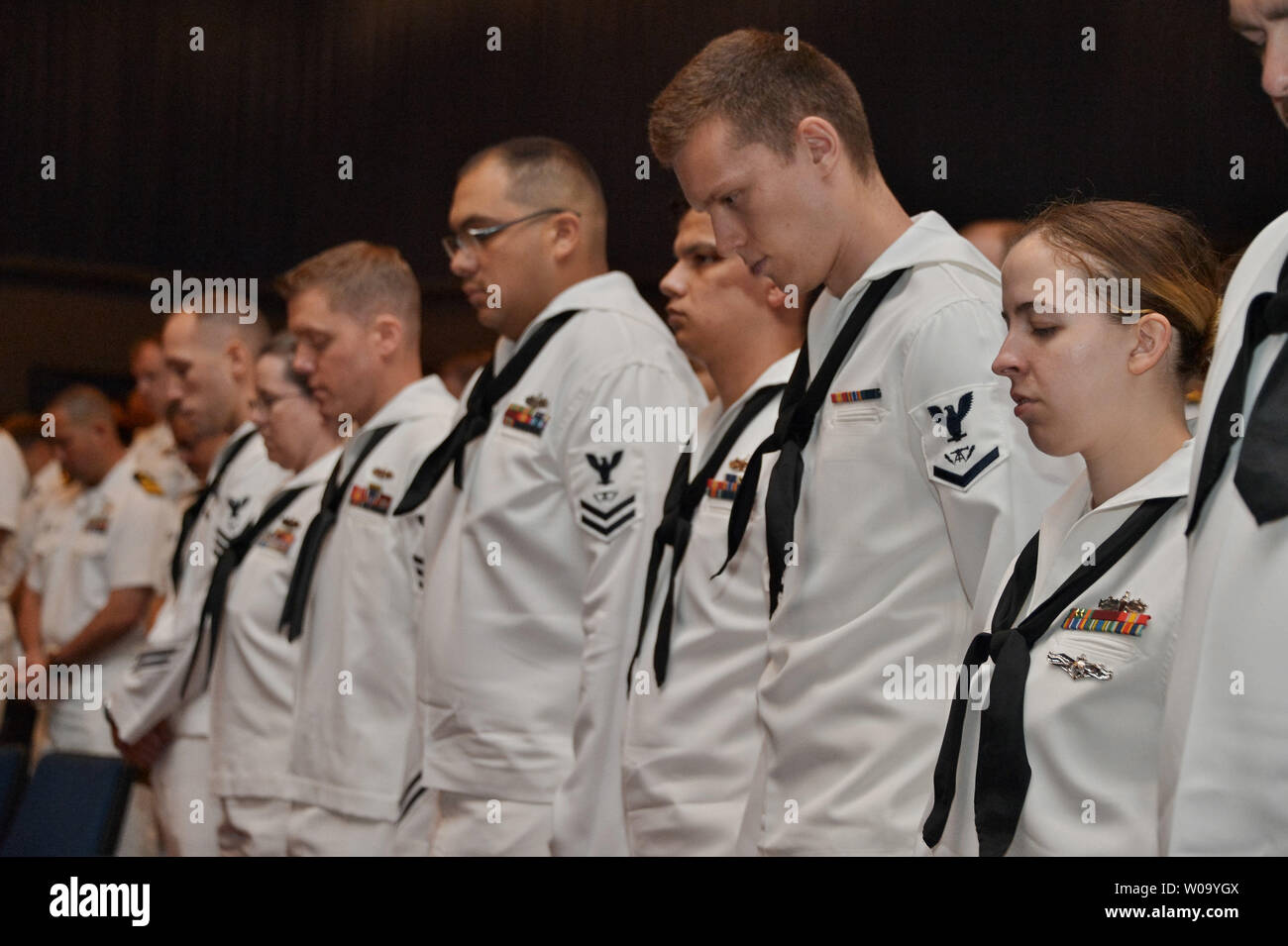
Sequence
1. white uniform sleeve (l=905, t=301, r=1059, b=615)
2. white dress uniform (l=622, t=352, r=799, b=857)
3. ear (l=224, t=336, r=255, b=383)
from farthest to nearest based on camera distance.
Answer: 1. ear (l=224, t=336, r=255, b=383)
2. white dress uniform (l=622, t=352, r=799, b=857)
3. white uniform sleeve (l=905, t=301, r=1059, b=615)

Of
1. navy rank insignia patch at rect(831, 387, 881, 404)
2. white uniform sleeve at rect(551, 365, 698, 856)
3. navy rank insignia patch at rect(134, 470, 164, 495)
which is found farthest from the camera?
navy rank insignia patch at rect(134, 470, 164, 495)

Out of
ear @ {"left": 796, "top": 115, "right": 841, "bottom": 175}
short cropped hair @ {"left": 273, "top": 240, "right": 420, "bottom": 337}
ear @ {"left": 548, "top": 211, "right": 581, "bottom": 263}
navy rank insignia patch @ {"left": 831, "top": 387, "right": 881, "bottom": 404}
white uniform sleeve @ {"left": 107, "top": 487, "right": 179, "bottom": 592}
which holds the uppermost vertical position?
ear @ {"left": 796, "top": 115, "right": 841, "bottom": 175}

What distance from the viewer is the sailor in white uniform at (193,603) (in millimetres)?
3439

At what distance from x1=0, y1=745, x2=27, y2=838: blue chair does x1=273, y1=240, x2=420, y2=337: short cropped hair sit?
4.00ft

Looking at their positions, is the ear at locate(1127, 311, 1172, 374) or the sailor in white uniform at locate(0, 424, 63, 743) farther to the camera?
the sailor in white uniform at locate(0, 424, 63, 743)

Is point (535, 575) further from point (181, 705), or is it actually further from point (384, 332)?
point (181, 705)

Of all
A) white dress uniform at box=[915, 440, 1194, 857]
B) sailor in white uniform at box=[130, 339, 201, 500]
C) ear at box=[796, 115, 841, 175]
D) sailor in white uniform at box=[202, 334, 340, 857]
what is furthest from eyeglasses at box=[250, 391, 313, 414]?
white dress uniform at box=[915, 440, 1194, 857]

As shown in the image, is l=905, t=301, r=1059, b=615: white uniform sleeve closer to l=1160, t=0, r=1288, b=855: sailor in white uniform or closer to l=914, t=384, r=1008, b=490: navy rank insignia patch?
l=914, t=384, r=1008, b=490: navy rank insignia patch

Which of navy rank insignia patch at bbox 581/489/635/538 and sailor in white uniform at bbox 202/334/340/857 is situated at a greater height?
navy rank insignia patch at bbox 581/489/635/538

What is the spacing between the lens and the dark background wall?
274 cm

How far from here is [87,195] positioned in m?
5.01

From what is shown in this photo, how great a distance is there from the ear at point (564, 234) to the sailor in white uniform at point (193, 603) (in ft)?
4.29

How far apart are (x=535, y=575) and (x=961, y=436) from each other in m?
0.96
